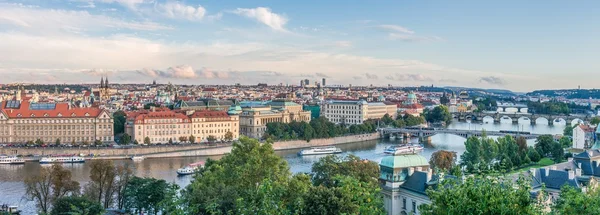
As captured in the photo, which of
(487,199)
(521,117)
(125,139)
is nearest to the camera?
(487,199)

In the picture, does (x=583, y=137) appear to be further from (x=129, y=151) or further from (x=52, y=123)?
(x=52, y=123)

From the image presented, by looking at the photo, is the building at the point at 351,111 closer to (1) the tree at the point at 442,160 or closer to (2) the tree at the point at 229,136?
(2) the tree at the point at 229,136

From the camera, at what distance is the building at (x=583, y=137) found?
40069 millimetres

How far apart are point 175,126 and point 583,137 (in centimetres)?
2932

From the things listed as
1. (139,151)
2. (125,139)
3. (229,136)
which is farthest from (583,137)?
(125,139)


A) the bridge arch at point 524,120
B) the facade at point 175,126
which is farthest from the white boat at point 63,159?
the bridge arch at point 524,120

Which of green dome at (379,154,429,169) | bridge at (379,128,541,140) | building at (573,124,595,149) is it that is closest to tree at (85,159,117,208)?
green dome at (379,154,429,169)

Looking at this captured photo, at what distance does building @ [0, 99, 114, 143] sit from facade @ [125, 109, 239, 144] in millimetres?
2100

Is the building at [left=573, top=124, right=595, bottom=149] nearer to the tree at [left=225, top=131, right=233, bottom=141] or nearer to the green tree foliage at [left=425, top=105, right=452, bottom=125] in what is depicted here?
the tree at [left=225, top=131, right=233, bottom=141]

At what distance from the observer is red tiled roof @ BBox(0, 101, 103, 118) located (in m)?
45.2

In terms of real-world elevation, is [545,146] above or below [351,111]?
below

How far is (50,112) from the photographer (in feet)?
151

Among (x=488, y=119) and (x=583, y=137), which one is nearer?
(x=583, y=137)

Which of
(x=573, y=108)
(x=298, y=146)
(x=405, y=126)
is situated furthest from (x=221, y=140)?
(x=573, y=108)
